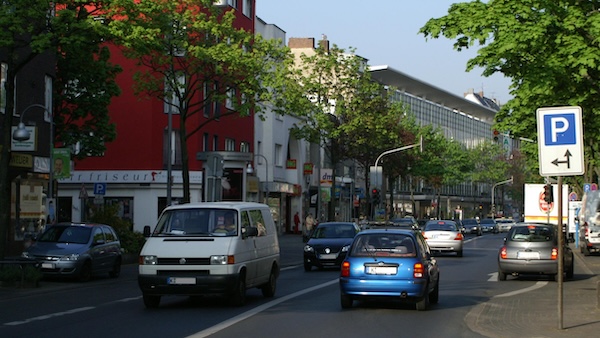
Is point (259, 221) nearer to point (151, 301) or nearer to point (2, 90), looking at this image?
point (151, 301)

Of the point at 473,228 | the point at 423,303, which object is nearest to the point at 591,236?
the point at 423,303

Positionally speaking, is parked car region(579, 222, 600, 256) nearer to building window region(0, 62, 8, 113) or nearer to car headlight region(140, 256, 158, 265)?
building window region(0, 62, 8, 113)

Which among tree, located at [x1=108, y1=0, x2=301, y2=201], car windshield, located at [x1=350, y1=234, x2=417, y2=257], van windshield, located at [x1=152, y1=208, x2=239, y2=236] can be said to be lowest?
car windshield, located at [x1=350, y1=234, x2=417, y2=257]

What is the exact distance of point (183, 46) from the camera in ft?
108

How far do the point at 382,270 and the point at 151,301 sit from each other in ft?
14.1

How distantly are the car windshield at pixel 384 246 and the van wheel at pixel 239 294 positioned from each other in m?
2.10

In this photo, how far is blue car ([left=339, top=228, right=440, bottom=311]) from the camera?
54.6 ft

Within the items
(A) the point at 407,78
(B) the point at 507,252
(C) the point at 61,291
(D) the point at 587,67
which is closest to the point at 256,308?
A: (C) the point at 61,291

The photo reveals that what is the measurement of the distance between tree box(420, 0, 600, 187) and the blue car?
15.8ft

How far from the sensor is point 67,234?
2581 centimetres

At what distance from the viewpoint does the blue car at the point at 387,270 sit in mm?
16656

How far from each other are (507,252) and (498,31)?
7.71 m

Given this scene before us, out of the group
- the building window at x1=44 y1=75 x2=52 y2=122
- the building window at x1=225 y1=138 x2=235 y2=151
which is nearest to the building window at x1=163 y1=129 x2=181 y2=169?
the building window at x1=225 y1=138 x2=235 y2=151

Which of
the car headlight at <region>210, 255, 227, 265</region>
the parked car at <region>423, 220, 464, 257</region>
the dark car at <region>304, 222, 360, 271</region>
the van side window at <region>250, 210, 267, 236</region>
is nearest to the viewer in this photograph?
the car headlight at <region>210, 255, 227, 265</region>
